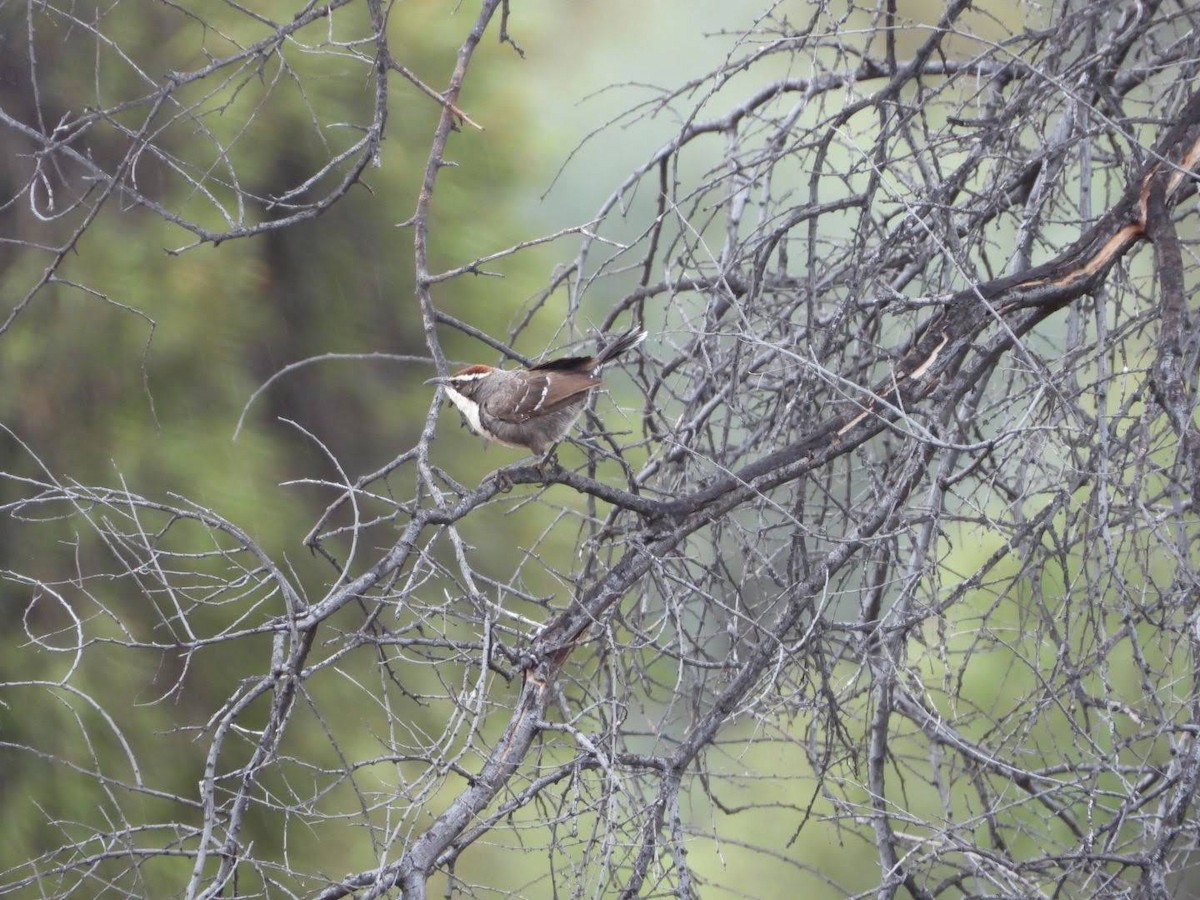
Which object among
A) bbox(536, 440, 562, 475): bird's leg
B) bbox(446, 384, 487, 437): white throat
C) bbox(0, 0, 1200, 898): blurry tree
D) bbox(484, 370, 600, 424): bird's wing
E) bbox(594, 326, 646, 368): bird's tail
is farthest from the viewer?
bbox(446, 384, 487, 437): white throat

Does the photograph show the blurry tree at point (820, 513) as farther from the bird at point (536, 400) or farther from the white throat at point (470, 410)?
the white throat at point (470, 410)

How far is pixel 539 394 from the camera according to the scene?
3.10 m

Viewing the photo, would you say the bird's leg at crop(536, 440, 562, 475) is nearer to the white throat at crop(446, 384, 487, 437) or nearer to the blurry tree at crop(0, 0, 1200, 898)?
the blurry tree at crop(0, 0, 1200, 898)

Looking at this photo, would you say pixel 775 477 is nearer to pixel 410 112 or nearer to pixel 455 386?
pixel 455 386

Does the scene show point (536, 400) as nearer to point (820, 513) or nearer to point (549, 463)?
point (549, 463)

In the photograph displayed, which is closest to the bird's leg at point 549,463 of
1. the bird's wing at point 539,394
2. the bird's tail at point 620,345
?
the bird's wing at point 539,394

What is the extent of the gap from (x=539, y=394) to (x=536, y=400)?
0.05 feet

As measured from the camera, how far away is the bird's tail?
2.98m

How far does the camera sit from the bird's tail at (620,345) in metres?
2.98

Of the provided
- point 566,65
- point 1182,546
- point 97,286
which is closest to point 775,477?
point 1182,546

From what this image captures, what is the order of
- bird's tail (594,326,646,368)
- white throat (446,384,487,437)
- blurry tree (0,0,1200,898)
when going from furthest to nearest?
white throat (446,384,487,437) → bird's tail (594,326,646,368) → blurry tree (0,0,1200,898)

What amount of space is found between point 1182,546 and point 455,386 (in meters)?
1.96

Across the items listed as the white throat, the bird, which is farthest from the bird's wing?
the white throat

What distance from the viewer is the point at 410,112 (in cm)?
636
